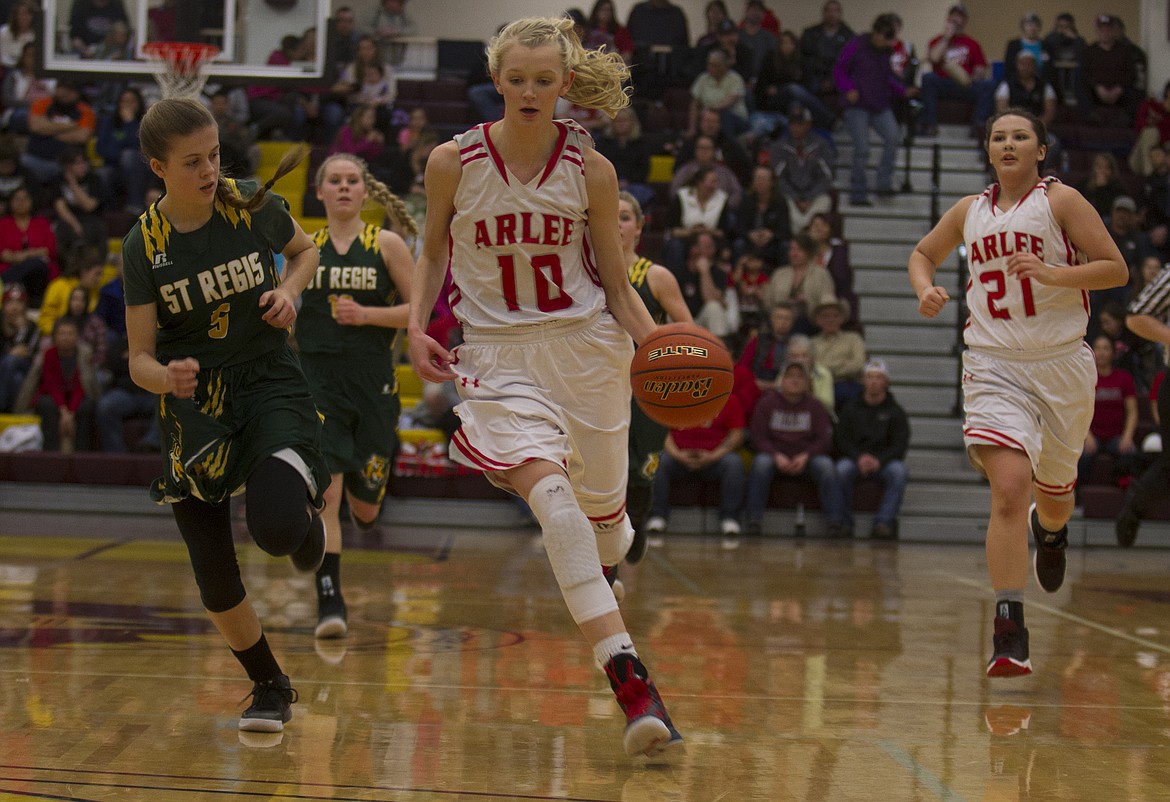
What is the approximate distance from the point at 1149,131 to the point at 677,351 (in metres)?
12.9

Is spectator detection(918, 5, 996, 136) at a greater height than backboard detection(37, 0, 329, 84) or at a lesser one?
greater

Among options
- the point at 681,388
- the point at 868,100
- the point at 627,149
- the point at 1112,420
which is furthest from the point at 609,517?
the point at 868,100

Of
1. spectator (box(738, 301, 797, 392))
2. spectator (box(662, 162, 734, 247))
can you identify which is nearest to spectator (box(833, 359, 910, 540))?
spectator (box(738, 301, 797, 392))

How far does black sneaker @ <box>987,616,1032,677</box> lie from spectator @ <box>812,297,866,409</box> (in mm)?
6964

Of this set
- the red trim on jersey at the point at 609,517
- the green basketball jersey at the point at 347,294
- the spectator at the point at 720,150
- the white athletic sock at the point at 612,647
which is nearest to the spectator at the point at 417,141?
the spectator at the point at 720,150

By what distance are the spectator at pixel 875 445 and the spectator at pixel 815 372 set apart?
24 cm

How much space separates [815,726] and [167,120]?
2.49 metres

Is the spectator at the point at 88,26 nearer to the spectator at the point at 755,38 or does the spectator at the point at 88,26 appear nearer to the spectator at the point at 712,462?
the spectator at the point at 712,462

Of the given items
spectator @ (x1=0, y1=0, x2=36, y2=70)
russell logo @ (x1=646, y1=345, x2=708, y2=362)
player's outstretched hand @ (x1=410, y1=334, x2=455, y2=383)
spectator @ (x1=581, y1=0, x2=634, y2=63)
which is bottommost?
player's outstretched hand @ (x1=410, y1=334, x2=455, y2=383)

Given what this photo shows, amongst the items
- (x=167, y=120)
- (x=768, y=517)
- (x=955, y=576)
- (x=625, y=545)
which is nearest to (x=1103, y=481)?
(x=768, y=517)

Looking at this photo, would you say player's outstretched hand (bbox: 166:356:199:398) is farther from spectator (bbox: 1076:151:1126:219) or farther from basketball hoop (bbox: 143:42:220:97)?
spectator (bbox: 1076:151:1126:219)

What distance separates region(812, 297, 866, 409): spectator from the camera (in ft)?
38.2

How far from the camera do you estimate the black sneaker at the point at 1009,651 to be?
4590 millimetres

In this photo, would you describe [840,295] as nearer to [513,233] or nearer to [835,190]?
[835,190]
